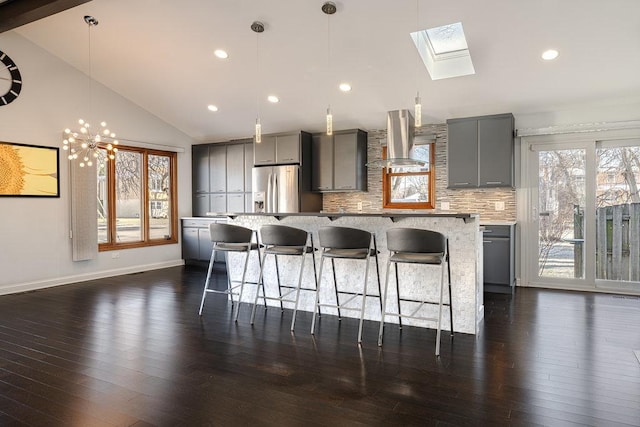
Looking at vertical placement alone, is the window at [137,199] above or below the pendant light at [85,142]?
below

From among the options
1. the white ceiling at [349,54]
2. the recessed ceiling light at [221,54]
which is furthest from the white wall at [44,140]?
the recessed ceiling light at [221,54]

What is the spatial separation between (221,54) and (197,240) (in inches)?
137

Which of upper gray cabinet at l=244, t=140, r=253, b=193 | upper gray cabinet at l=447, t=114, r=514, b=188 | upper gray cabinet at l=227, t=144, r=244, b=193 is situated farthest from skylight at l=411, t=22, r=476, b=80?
upper gray cabinet at l=227, t=144, r=244, b=193

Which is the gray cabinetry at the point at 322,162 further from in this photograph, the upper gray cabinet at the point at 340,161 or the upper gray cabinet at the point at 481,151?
the upper gray cabinet at the point at 481,151

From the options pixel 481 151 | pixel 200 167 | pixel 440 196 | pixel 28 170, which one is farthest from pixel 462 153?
pixel 28 170

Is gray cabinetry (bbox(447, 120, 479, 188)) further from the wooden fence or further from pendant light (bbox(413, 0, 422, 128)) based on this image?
the wooden fence

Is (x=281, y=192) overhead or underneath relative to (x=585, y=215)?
overhead

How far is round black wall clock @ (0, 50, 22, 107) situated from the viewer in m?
5.24

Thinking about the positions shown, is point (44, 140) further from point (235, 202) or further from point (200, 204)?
point (235, 202)

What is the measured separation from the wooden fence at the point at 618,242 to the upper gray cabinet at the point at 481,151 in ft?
4.18

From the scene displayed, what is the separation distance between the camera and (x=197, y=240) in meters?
7.41

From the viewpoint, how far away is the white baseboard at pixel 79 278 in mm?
5383

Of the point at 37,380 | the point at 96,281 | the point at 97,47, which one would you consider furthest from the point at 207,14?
the point at 96,281

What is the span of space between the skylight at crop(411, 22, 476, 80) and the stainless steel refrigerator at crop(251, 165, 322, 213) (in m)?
2.59
